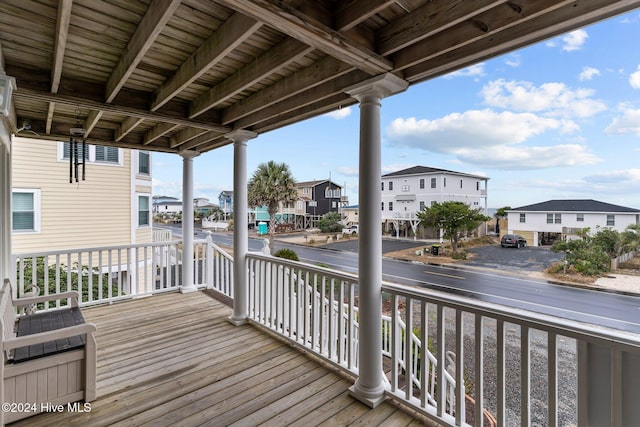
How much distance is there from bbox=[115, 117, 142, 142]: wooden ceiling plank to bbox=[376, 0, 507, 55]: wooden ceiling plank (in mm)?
2971

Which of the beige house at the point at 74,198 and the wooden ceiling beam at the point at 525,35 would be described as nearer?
the wooden ceiling beam at the point at 525,35

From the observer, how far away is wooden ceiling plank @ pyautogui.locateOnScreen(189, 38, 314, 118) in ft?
6.83

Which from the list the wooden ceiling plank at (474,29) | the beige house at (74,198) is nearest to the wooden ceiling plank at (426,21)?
the wooden ceiling plank at (474,29)

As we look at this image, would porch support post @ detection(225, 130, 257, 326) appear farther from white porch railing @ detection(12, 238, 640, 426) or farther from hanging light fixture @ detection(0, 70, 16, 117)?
hanging light fixture @ detection(0, 70, 16, 117)

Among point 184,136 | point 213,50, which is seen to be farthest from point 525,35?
point 184,136

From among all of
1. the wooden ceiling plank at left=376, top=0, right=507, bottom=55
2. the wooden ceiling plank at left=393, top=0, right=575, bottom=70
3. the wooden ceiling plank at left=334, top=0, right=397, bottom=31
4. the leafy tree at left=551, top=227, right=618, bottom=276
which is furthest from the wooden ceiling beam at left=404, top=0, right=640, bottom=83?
the leafy tree at left=551, top=227, right=618, bottom=276

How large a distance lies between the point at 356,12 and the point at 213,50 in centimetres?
100

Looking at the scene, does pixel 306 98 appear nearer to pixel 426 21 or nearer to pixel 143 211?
pixel 426 21

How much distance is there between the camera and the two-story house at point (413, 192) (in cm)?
253

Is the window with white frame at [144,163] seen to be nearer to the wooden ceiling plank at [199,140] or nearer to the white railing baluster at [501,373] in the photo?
the wooden ceiling plank at [199,140]

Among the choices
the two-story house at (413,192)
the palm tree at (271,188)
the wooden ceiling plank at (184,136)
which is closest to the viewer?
the two-story house at (413,192)

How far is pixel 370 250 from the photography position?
244cm

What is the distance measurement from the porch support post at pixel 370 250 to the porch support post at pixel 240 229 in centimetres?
194

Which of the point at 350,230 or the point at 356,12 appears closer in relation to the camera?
the point at 356,12
